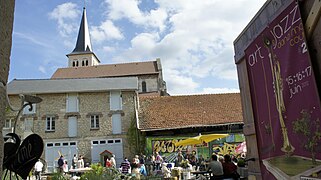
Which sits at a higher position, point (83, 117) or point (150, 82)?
point (150, 82)

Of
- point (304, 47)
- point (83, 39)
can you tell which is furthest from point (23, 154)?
point (83, 39)

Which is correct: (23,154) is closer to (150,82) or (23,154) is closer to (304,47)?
(304,47)

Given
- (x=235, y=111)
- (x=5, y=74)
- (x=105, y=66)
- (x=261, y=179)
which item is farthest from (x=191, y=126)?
(x=105, y=66)

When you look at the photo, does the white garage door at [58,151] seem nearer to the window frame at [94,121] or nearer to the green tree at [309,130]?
the window frame at [94,121]

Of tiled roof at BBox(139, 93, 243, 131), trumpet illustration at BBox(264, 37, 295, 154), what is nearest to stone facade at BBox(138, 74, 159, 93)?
Result: tiled roof at BBox(139, 93, 243, 131)

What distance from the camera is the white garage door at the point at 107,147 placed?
952 inches

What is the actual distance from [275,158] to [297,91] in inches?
31.5

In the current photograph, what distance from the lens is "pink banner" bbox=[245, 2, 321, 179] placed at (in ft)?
7.59

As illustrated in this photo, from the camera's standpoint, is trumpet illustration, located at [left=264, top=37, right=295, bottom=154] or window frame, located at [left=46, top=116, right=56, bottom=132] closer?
trumpet illustration, located at [left=264, top=37, right=295, bottom=154]

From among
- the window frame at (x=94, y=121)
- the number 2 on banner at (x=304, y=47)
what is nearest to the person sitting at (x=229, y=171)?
the number 2 on banner at (x=304, y=47)

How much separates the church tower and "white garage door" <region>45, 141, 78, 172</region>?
1423 inches

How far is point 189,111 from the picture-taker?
26.1 metres

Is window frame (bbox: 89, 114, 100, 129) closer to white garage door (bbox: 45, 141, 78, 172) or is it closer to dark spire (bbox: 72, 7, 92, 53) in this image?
white garage door (bbox: 45, 141, 78, 172)

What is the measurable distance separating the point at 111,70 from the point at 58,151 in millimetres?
25012
